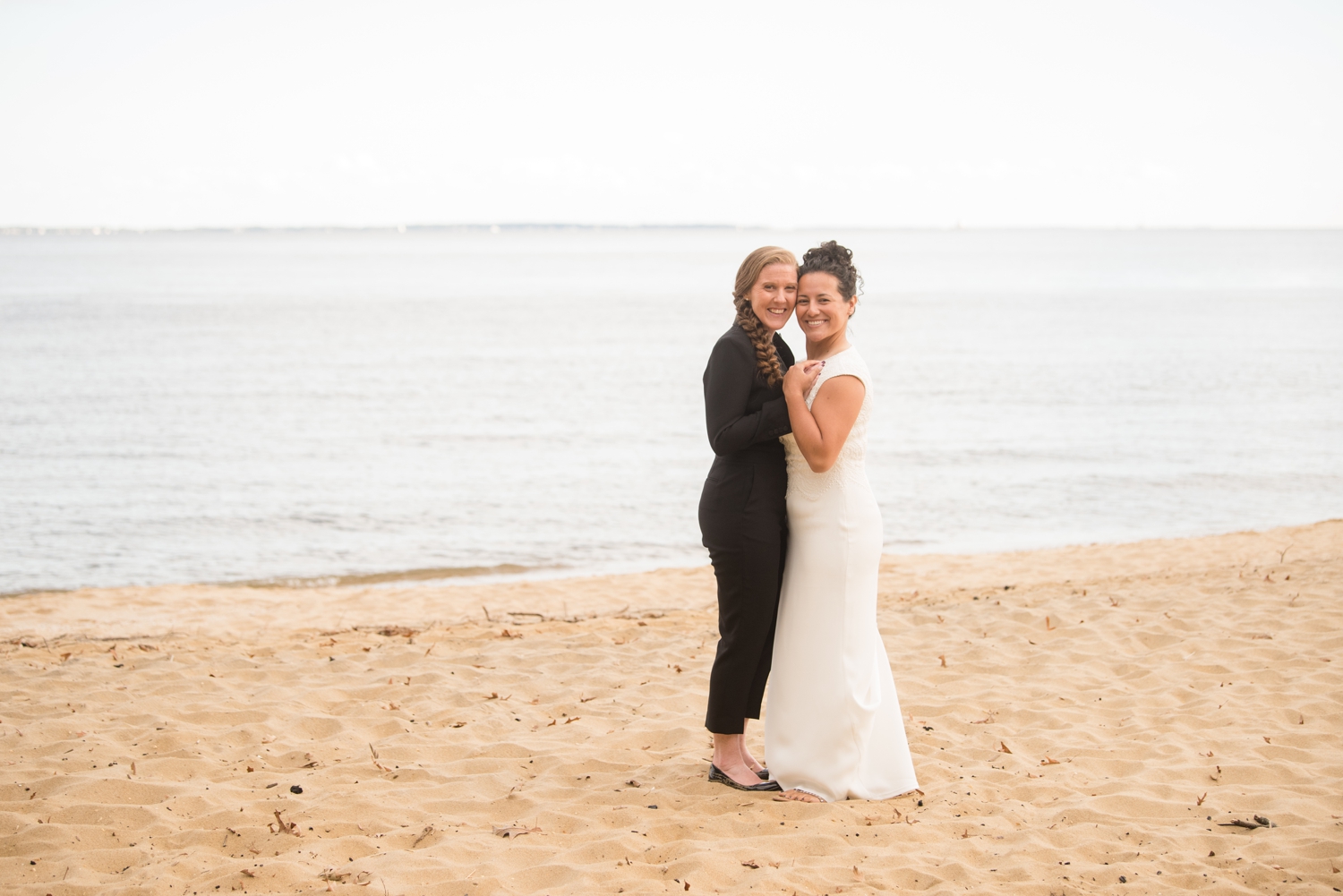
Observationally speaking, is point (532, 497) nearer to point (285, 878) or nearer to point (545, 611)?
point (545, 611)

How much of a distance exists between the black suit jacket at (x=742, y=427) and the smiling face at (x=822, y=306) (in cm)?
26

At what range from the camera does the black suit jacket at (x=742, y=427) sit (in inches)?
179

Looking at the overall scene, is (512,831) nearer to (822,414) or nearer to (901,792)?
(901,792)

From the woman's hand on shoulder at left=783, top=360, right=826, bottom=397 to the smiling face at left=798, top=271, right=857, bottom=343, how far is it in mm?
174

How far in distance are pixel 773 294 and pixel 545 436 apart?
18.2 m

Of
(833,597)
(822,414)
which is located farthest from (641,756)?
(822,414)

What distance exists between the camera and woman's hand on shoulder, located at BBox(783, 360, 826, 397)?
4500mm

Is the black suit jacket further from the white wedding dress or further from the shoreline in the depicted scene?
the shoreline

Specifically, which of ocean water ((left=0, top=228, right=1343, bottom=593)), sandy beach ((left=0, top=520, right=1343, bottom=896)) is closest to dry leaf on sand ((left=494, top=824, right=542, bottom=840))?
sandy beach ((left=0, top=520, right=1343, bottom=896))

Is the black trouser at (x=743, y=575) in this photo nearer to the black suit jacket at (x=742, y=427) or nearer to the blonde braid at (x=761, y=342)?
the black suit jacket at (x=742, y=427)

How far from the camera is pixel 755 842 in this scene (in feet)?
14.2

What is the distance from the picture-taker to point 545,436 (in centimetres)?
2247

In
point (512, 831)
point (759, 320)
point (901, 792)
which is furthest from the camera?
point (901, 792)

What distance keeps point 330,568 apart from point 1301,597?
10.9 m
